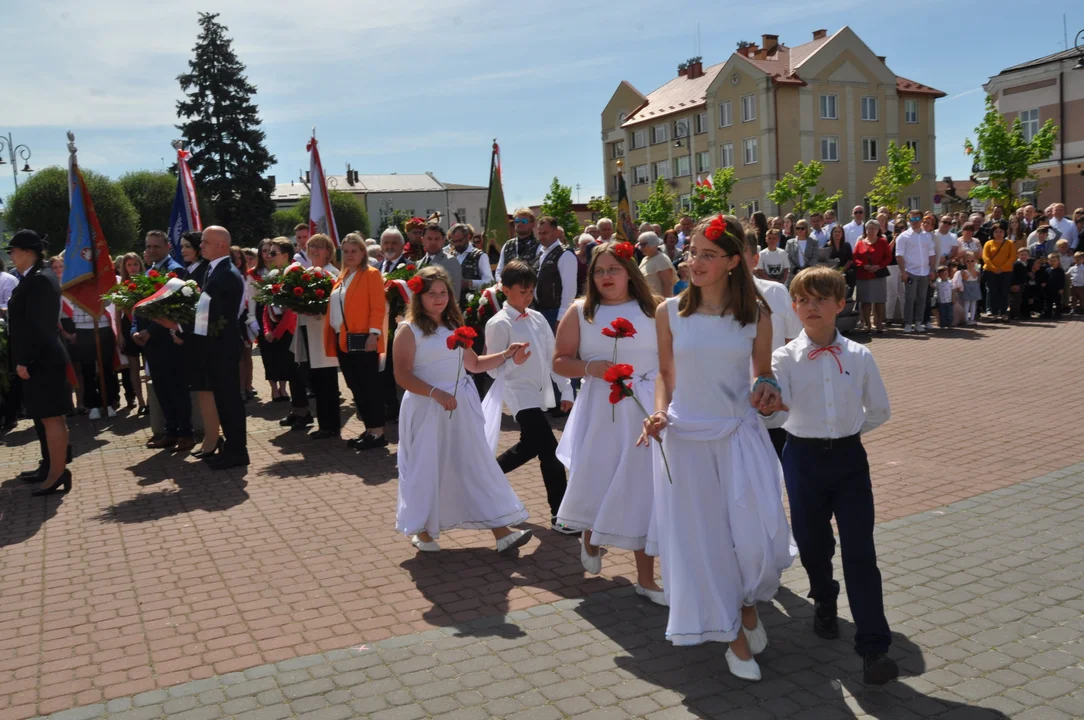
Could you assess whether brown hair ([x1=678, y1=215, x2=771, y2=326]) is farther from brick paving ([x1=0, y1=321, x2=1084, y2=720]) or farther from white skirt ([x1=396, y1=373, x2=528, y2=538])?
white skirt ([x1=396, y1=373, x2=528, y2=538])

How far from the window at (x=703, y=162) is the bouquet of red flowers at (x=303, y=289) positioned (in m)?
64.3

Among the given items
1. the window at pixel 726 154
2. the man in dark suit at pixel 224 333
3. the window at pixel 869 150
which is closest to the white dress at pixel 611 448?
the man in dark suit at pixel 224 333

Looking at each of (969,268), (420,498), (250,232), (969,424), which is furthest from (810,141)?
(420,498)

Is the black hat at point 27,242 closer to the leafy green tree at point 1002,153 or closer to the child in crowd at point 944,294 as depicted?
the child in crowd at point 944,294

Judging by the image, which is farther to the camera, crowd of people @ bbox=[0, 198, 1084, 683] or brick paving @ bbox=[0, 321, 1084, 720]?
brick paving @ bbox=[0, 321, 1084, 720]

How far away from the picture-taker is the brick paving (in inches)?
195

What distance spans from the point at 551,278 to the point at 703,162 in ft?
210

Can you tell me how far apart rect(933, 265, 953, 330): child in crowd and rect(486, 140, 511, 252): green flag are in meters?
8.90

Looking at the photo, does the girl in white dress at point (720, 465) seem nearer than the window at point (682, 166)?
Yes

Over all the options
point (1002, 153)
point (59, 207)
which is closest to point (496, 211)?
point (1002, 153)

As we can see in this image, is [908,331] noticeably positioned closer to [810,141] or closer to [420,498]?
[420,498]

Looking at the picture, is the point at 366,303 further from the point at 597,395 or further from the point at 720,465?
the point at 720,465

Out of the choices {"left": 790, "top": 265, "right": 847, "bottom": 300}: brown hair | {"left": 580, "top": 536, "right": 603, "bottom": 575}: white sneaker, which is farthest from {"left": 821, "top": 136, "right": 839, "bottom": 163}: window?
{"left": 790, "top": 265, "right": 847, "bottom": 300}: brown hair

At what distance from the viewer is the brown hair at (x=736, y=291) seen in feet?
14.3
